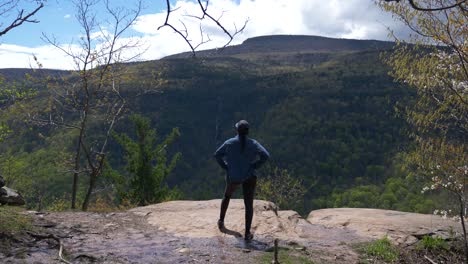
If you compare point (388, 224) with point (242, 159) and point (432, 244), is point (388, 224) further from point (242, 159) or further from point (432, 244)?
point (242, 159)

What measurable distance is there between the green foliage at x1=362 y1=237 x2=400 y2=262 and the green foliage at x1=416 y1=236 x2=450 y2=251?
2.39 feet

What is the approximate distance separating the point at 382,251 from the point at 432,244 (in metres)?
1.44

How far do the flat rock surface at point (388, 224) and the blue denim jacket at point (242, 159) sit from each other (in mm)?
2975

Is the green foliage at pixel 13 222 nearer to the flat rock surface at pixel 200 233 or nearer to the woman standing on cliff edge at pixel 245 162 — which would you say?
the flat rock surface at pixel 200 233

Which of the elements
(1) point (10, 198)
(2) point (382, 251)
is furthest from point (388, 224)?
(1) point (10, 198)

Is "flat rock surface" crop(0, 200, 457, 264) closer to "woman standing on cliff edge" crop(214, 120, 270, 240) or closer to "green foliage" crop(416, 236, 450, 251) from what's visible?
"green foliage" crop(416, 236, 450, 251)

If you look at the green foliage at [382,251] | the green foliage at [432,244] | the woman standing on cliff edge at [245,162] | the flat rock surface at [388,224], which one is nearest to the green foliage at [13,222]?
the woman standing on cliff edge at [245,162]

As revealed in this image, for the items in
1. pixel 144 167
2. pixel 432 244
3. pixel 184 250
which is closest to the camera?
pixel 184 250

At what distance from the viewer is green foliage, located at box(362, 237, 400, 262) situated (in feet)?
24.2

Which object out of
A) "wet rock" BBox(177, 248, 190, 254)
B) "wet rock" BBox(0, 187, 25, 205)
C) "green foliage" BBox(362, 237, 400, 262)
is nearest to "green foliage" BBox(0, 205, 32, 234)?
"wet rock" BBox(0, 187, 25, 205)

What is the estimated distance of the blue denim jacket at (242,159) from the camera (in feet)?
24.6

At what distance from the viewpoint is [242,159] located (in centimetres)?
752

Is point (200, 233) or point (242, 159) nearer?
point (242, 159)

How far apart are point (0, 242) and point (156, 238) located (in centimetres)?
255
